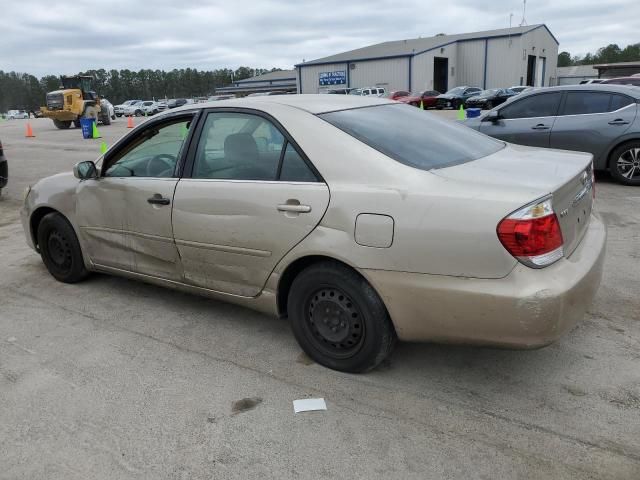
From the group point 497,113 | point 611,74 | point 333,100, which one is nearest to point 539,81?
point 611,74

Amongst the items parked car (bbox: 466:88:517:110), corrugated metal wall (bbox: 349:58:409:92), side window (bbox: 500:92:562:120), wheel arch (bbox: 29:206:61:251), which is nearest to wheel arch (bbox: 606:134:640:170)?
side window (bbox: 500:92:562:120)

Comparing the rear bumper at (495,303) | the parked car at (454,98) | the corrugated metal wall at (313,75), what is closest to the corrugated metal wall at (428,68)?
the corrugated metal wall at (313,75)

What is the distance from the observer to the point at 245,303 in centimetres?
349

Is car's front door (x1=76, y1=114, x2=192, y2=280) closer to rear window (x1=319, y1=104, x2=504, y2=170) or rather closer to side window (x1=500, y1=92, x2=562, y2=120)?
rear window (x1=319, y1=104, x2=504, y2=170)

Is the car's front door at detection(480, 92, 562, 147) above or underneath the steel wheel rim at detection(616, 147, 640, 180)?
above

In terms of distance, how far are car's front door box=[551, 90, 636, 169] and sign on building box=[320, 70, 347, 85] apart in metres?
46.0

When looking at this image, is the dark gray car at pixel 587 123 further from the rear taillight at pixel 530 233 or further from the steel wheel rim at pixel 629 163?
the rear taillight at pixel 530 233

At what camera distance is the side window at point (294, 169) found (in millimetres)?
3057

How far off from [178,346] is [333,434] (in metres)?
1.42

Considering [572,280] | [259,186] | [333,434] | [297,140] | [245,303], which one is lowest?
[333,434]

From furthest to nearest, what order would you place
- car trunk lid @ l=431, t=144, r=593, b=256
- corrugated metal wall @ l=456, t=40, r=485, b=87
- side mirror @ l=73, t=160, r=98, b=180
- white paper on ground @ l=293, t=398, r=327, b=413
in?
1. corrugated metal wall @ l=456, t=40, r=485, b=87
2. side mirror @ l=73, t=160, r=98, b=180
3. white paper on ground @ l=293, t=398, r=327, b=413
4. car trunk lid @ l=431, t=144, r=593, b=256

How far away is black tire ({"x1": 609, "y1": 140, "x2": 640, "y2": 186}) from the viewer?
25.4 ft

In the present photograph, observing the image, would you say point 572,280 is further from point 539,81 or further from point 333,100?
point 539,81

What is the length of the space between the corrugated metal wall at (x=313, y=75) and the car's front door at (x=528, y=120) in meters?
44.9
